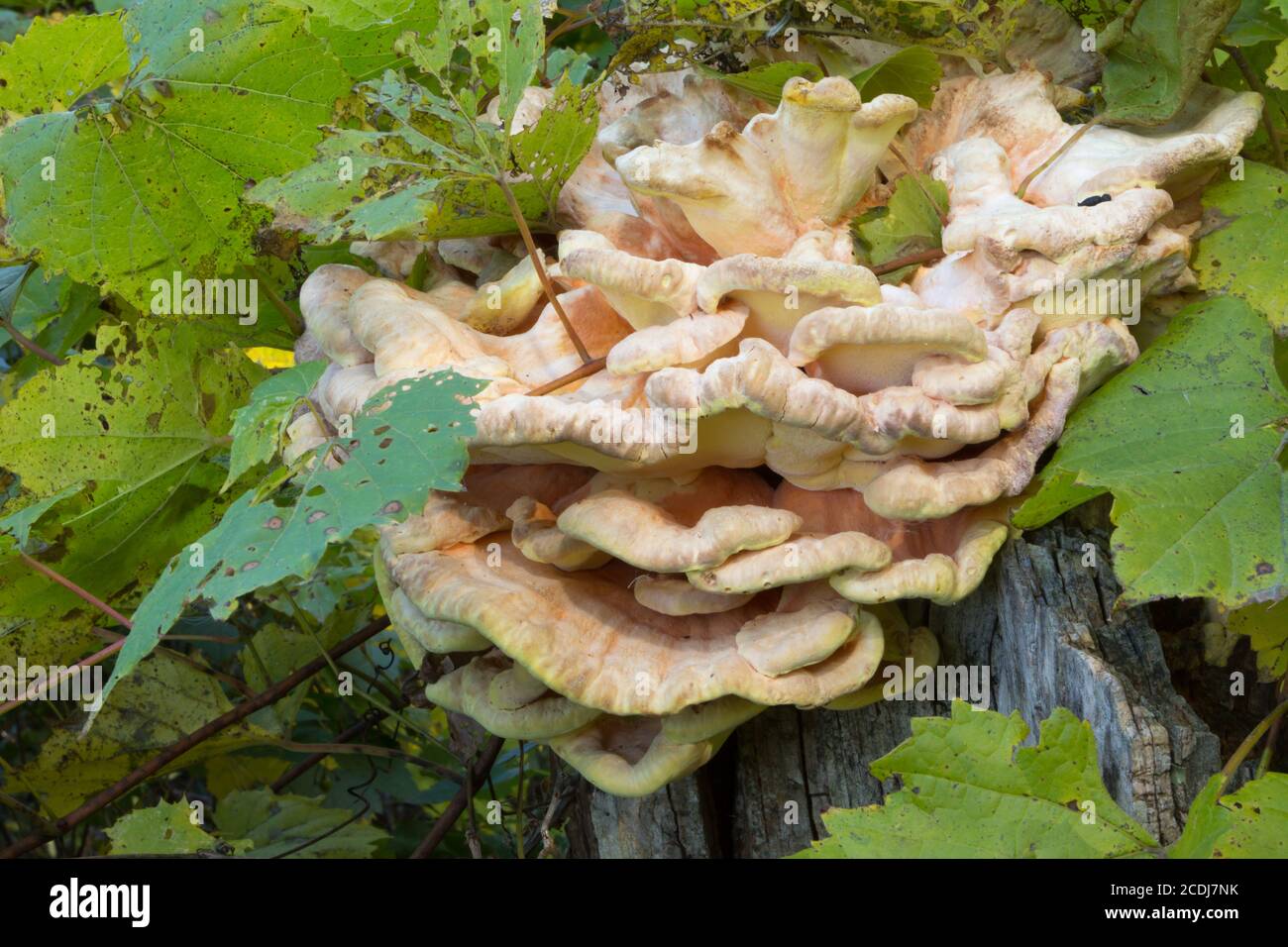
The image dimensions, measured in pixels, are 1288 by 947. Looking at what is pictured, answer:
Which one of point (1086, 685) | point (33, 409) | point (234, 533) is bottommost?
point (1086, 685)

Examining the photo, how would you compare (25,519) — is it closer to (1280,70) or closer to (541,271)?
(541,271)

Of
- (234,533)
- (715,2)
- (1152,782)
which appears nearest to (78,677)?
(234,533)

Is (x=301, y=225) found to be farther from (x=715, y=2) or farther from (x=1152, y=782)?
(x=1152, y=782)

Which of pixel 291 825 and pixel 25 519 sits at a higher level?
pixel 25 519

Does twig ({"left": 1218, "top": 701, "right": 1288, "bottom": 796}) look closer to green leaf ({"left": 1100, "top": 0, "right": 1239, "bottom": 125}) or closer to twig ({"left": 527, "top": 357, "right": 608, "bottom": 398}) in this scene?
green leaf ({"left": 1100, "top": 0, "right": 1239, "bottom": 125})

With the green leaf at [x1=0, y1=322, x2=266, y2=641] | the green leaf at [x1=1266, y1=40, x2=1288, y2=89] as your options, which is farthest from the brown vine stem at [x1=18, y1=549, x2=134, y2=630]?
the green leaf at [x1=1266, y1=40, x2=1288, y2=89]

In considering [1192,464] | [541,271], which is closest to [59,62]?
[541,271]
